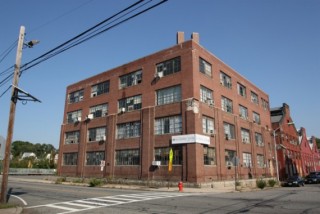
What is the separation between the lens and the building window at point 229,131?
35.6m

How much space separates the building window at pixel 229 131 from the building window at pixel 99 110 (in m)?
17.0

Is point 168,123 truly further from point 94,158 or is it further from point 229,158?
point 94,158

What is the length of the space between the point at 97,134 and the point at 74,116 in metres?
8.16

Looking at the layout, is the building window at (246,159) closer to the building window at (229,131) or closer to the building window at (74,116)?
the building window at (229,131)

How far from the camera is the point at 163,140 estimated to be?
104ft

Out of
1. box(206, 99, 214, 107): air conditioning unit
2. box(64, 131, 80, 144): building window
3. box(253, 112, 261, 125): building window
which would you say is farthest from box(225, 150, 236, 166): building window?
box(64, 131, 80, 144): building window

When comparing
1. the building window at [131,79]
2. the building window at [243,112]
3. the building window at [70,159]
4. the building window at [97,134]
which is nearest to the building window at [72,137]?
the building window at [70,159]

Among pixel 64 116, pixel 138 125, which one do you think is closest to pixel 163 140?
pixel 138 125

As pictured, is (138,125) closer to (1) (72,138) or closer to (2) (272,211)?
(1) (72,138)

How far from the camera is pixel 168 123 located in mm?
31922

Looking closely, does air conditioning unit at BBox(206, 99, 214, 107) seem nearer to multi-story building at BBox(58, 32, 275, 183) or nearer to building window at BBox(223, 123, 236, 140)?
multi-story building at BBox(58, 32, 275, 183)

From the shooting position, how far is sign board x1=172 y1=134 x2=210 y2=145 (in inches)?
1128

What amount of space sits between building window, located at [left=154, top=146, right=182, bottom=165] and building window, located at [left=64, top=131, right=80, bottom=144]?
18.1m

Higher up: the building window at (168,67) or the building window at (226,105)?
the building window at (168,67)
